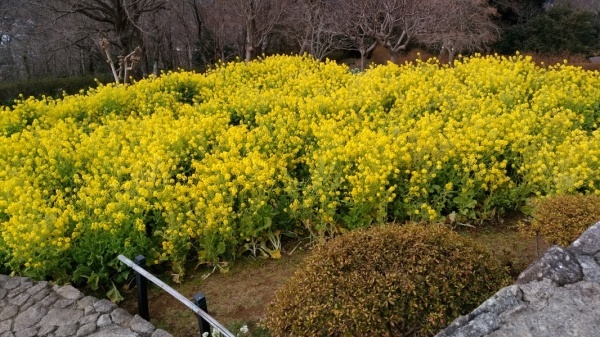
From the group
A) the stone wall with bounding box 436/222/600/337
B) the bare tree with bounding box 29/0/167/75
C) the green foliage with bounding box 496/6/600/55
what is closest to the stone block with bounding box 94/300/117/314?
the stone wall with bounding box 436/222/600/337

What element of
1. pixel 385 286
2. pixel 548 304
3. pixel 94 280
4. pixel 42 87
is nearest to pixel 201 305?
pixel 385 286

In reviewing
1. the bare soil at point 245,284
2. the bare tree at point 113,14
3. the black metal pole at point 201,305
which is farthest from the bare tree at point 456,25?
the black metal pole at point 201,305

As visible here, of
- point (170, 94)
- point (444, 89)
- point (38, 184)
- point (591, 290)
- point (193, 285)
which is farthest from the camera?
point (170, 94)

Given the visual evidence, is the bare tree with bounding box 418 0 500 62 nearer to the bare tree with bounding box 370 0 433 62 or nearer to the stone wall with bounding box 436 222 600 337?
the bare tree with bounding box 370 0 433 62

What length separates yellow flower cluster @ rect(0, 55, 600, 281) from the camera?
15.6ft

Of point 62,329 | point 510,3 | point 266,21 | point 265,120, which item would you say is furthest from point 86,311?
point 510,3

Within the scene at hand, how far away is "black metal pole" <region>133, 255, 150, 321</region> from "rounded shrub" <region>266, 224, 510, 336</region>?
4.25ft

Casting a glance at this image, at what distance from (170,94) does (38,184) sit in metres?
3.69

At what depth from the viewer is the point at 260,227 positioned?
16.2ft

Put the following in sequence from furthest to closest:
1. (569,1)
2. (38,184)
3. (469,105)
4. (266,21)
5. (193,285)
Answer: (569,1) → (266,21) → (469,105) → (38,184) → (193,285)

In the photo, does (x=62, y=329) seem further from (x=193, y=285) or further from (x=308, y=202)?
(x=308, y=202)

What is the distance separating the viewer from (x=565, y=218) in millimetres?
3797

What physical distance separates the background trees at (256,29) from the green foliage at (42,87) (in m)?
1.10

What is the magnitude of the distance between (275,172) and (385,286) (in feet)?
9.22
